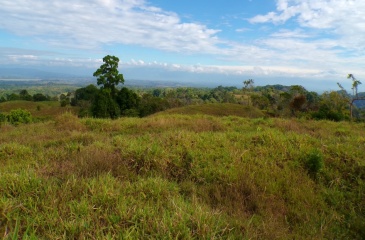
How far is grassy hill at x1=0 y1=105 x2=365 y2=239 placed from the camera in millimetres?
2492

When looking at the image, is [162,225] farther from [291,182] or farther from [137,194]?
[291,182]

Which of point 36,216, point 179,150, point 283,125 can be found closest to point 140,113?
point 283,125

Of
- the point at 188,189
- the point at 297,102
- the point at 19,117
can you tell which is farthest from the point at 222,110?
the point at 188,189

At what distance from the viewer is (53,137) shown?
751 cm

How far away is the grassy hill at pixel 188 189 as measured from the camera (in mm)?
2492

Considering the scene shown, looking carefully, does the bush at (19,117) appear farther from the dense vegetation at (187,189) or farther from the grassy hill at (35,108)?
the dense vegetation at (187,189)

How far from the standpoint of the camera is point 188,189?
3.91 m

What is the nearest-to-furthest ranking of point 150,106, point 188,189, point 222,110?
point 188,189, point 222,110, point 150,106

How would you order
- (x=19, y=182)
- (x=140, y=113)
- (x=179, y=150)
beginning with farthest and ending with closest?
1. (x=140, y=113)
2. (x=179, y=150)
3. (x=19, y=182)

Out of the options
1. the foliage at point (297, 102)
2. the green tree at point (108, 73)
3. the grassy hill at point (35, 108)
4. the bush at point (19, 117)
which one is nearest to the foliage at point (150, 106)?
the green tree at point (108, 73)

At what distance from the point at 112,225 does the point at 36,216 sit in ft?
2.60

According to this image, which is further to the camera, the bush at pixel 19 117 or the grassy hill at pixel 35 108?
the grassy hill at pixel 35 108

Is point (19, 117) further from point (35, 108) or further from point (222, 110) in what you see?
point (35, 108)

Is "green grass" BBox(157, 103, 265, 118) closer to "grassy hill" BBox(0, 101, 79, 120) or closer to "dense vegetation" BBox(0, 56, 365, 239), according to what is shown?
"dense vegetation" BBox(0, 56, 365, 239)
